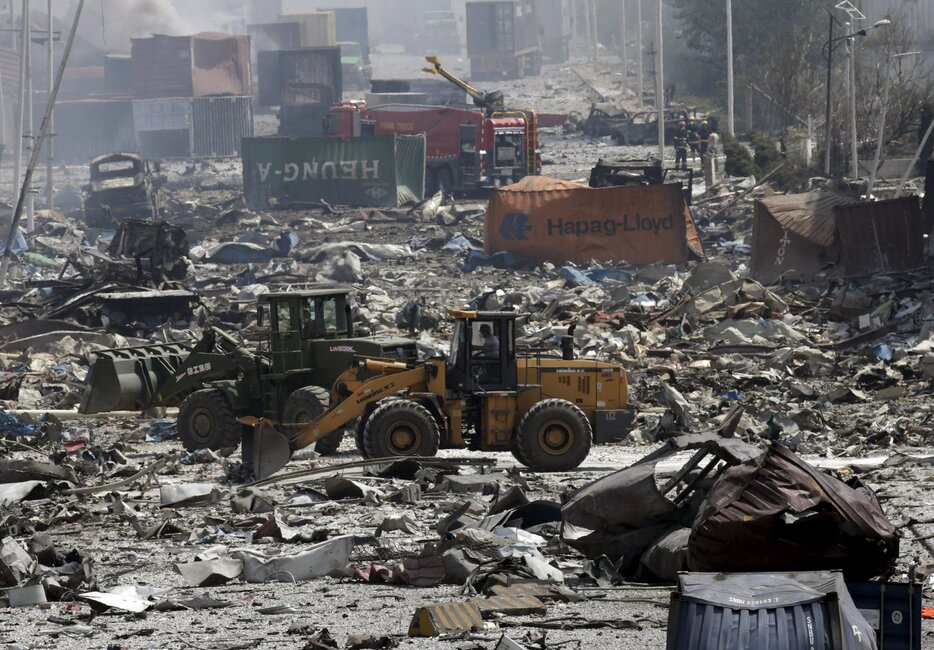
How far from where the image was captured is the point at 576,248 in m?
31.3

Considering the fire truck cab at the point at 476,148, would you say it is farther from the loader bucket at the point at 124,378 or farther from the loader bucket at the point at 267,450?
the loader bucket at the point at 267,450

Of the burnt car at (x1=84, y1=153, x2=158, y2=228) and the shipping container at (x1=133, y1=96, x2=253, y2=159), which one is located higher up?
the shipping container at (x1=133, y1=96, x2=253, y2=159)

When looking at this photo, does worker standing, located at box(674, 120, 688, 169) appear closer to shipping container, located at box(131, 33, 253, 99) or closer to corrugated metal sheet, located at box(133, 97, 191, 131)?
corrugated metal sheet, located at box(133, 97, 191, 131)

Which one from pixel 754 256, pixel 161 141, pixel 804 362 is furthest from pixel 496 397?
pixel 161 141

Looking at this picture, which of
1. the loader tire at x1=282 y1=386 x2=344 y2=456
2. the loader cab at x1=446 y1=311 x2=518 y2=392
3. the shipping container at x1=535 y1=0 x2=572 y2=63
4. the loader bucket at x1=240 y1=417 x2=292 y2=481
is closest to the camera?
the loader bucket at x1=240 y1=417 x2=292 y2=481

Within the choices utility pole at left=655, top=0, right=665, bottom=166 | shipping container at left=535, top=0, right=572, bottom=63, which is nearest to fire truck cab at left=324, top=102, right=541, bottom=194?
utility pole at left=655, top=0, right=665, bottom=166

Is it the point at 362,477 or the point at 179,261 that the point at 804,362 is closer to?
the point at 362,477

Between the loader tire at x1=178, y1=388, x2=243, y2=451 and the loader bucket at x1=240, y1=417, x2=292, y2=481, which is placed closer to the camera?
the loader bucket at x1=240, y1=417, x2=292, y2=481

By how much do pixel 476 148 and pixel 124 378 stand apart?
29.7 m

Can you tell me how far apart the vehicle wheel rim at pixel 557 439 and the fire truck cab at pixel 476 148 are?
32.0 meters

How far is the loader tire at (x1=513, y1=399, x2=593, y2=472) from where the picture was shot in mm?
14758

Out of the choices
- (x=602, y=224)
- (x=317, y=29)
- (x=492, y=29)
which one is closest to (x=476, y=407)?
(x=602, y=224)

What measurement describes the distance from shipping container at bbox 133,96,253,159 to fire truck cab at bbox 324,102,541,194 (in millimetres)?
32109

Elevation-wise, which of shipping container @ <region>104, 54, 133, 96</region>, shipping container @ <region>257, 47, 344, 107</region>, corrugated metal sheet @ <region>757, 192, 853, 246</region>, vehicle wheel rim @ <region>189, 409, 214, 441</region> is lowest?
vehicle wheel rim @ <region>189, 409, 214, 441</region>
